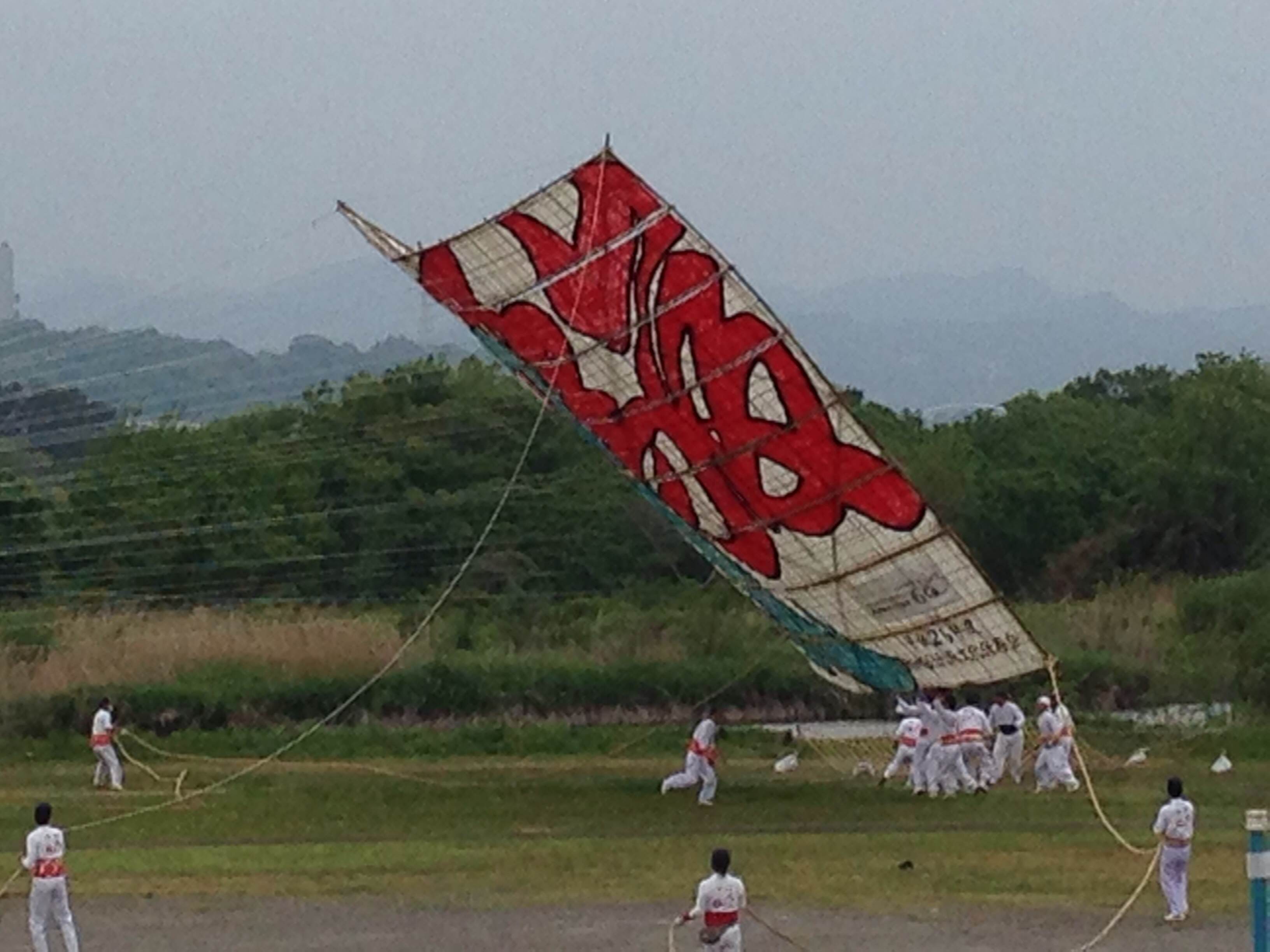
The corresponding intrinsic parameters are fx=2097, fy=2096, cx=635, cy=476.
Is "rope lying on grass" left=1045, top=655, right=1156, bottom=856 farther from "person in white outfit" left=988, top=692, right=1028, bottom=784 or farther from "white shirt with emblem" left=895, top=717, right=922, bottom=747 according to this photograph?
"white shirt with emblem" left=895, top=717, right=922, bottom=747

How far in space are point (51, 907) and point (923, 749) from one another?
16.0 metres

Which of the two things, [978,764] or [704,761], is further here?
[978,764]

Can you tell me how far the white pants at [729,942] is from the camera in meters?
16.0

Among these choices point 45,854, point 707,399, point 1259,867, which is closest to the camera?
point 1259,867

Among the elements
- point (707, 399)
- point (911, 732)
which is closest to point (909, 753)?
point (911, 732)

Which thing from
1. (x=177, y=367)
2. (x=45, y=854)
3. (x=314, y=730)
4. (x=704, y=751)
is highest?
(x=177, y=367)

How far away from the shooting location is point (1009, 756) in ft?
111

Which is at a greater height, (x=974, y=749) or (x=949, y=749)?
(x=949, y=749)

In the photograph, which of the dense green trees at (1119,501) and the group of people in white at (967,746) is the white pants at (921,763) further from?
the dense green trees at (1119,501)

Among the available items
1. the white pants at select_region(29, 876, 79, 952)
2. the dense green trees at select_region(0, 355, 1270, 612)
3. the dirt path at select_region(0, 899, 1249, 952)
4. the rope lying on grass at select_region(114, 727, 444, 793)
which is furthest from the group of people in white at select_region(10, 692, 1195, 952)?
the dense green trees at select_region(0, 355, 1270, 612)

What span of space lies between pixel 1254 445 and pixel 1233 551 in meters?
3.67

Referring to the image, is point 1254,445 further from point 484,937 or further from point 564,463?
point 484,937

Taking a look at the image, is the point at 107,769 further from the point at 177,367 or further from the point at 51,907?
the point at 177,367

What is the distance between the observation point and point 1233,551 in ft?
220
